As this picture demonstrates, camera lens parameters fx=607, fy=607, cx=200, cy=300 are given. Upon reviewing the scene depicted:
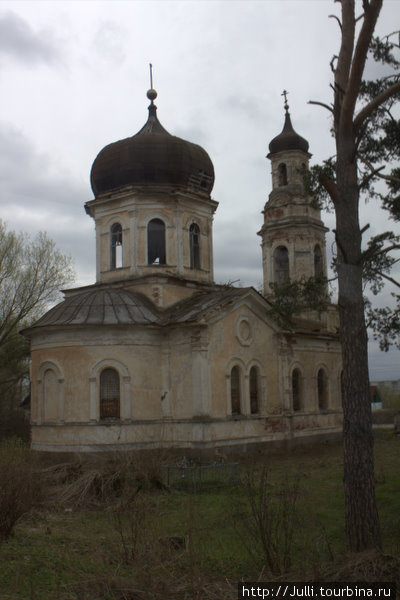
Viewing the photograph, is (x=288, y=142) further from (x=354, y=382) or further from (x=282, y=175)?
(x=354, y=382)

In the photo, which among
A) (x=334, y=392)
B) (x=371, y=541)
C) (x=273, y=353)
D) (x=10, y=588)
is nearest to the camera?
(x=10, y=588)

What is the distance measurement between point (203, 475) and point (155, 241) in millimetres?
9735

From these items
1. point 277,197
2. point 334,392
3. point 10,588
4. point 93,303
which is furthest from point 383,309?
point 277,197

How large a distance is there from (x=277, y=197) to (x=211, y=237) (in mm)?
5393

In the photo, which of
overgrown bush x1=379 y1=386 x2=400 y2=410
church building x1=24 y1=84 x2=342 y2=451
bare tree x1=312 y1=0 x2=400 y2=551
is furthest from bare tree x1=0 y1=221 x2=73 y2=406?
overgrown bush x1=379 y1=386 x2=400 y2=410

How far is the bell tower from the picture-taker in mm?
25484

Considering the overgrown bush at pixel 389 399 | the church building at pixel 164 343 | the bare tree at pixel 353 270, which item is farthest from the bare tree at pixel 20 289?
the overgrown bush at pixel 389 399

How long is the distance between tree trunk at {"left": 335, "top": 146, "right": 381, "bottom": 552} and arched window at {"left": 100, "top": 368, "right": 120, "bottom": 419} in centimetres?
1076

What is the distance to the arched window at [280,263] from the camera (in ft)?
85.5

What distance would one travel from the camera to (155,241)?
21031mm

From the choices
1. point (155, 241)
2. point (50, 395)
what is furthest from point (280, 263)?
point (50, 395)

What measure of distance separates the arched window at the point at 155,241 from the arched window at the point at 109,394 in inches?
182

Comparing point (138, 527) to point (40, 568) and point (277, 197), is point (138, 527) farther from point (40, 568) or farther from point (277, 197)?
point (277, 197)

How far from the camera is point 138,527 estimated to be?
22.4 ft
